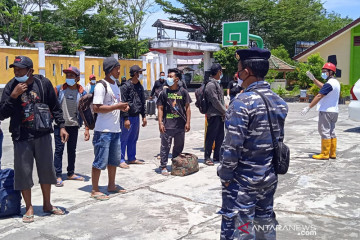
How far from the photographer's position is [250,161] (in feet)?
9.88

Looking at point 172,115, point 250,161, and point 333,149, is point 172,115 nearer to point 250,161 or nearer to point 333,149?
point 333,149

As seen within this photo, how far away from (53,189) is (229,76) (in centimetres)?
3061

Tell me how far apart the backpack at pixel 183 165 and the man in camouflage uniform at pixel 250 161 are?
3.54 m

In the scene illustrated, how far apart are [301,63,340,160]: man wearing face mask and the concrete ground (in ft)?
1.23

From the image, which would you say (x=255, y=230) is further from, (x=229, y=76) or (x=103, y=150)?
(x=229, y=76)

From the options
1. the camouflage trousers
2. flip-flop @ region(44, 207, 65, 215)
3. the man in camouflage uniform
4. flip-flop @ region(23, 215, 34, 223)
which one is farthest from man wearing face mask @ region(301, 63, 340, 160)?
flip-flop @ region(23, 215, 34, 223)

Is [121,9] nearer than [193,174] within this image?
No

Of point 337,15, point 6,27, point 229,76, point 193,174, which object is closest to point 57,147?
point 193,174

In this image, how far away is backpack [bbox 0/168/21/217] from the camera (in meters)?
4.55

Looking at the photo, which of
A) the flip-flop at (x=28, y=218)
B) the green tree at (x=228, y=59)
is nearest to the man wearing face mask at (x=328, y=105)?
the flip-flop at (x=28, y=218)

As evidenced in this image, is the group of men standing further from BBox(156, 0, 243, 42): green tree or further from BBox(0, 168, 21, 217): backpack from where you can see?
BBox(156, 0, 243, 42): green tree

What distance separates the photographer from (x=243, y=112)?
2.94 m

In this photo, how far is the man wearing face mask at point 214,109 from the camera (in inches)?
285

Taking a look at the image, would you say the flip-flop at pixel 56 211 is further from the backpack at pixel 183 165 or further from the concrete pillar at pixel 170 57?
the concrete pillar at pixel 170 57
